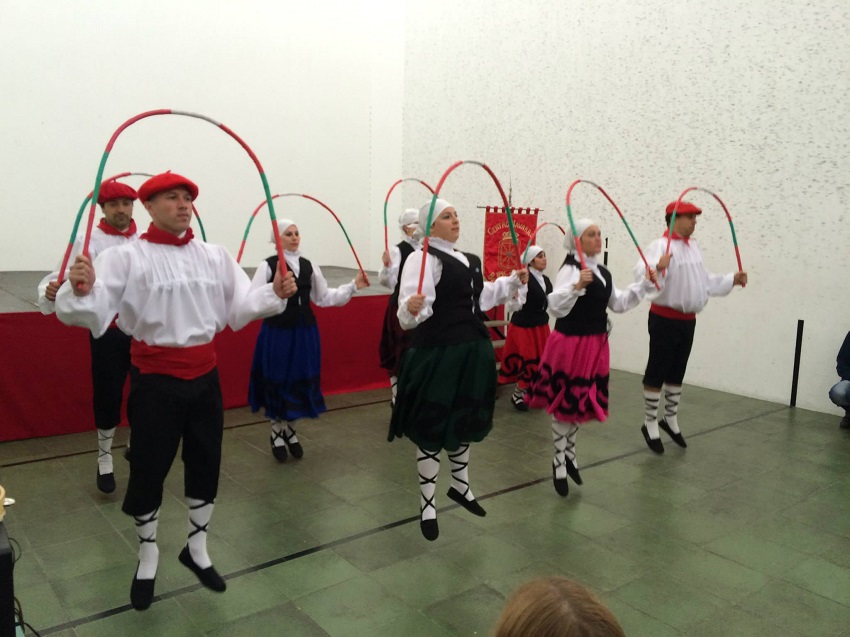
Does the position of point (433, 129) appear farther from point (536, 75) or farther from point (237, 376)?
point (237, 376)

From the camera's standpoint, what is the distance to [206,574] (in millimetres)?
2695

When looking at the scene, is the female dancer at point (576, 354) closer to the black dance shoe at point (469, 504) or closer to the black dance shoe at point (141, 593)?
the black dance shoe at point (469, 504)

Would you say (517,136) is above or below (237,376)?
above

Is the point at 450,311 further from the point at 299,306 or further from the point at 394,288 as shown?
the point at 394,288

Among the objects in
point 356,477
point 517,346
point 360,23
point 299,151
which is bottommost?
point 356,477

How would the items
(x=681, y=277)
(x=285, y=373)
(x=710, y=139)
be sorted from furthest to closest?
1. (x=710, y=139)
2. (x=681, y=277)
3. (x=285, y=373)

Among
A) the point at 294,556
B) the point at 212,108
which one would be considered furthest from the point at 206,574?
the point at 212,108

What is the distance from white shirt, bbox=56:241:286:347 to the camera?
2.40 metres

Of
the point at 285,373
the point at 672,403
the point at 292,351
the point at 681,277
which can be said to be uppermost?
the point at 681,277

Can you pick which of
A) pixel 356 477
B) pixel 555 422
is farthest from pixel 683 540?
pixel 356 477

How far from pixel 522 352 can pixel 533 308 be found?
0.37 m

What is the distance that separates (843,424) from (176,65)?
7966 millimetres

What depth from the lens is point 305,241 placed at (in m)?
10.0

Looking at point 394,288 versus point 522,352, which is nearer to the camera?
point 394,288
